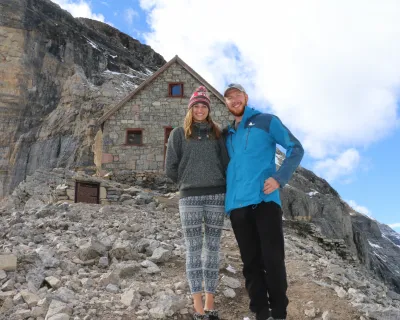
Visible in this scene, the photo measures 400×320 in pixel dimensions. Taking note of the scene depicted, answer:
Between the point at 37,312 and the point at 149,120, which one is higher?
the point at 149,120

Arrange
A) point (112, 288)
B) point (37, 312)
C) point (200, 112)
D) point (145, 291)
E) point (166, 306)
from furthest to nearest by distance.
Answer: point (112, 288), point (145, 291), point (200, 112), point (166, 306), point (37, 312)

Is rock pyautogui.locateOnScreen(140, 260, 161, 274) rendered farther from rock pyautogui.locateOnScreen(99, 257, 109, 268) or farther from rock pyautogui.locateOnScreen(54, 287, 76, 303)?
rock pyautogui.locateOnScreen(54, 287, 76, 303)

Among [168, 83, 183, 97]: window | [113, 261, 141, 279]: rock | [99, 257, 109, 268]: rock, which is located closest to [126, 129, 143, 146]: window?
[168, 83, 183, 97]: window

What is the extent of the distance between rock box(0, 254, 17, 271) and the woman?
2.09 m

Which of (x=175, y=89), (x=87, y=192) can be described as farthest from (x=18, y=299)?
(x=175, y=89)

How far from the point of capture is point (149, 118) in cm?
1808

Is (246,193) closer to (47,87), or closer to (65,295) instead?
(65,295)

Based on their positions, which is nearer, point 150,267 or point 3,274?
point 3,274

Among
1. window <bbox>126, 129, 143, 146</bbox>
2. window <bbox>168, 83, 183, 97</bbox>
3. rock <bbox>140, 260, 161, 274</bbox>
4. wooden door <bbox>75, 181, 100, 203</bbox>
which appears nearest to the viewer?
rock <bbox>140, 260, 161, 274</bbox>

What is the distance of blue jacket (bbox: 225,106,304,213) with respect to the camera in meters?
3.54

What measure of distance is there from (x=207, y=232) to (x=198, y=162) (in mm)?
698

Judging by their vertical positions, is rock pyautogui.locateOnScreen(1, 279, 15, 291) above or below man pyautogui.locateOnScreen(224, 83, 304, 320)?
below

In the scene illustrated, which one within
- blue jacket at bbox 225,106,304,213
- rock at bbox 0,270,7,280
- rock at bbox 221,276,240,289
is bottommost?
rock at bbox 221,276,240,289

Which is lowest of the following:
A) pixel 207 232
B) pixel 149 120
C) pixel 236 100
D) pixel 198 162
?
pixel 207 232
